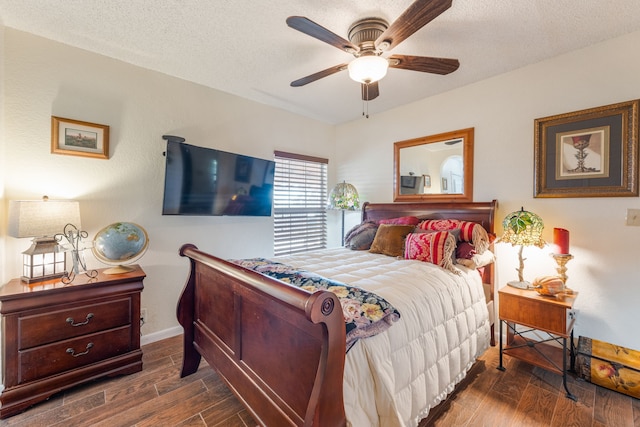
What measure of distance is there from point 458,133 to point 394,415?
274cm

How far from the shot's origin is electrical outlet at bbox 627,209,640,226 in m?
2.00

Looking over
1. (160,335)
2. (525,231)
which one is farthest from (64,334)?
(525,231)

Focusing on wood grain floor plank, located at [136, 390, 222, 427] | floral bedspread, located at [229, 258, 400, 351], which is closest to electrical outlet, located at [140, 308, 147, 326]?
wood grain floor plank, located at [136, 390, 222, 427]

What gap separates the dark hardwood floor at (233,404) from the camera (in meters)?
1.65

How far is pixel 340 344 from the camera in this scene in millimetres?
1002

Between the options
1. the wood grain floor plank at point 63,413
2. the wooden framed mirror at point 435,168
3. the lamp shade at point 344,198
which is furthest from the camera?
the lamp shade at point 344,198

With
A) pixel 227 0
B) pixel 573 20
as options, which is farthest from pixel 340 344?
pixel 573 20

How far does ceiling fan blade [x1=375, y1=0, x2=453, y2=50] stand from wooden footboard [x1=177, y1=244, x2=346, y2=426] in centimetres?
144

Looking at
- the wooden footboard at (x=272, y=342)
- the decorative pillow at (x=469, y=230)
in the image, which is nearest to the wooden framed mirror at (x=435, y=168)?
the decorative pillow at (x=469, y=230)

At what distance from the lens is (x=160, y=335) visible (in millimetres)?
2635

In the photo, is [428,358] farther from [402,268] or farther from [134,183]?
[134,183]

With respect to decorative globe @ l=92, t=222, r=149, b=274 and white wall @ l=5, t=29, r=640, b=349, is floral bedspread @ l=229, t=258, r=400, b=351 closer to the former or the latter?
decorative globe @ l=92, t=222, r=149, b=274

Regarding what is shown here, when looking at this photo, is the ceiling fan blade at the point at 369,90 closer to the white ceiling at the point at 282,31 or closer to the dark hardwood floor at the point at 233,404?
the white ceiling at the point at 282,31

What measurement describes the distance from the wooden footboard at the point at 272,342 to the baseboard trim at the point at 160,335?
2.49 ft
